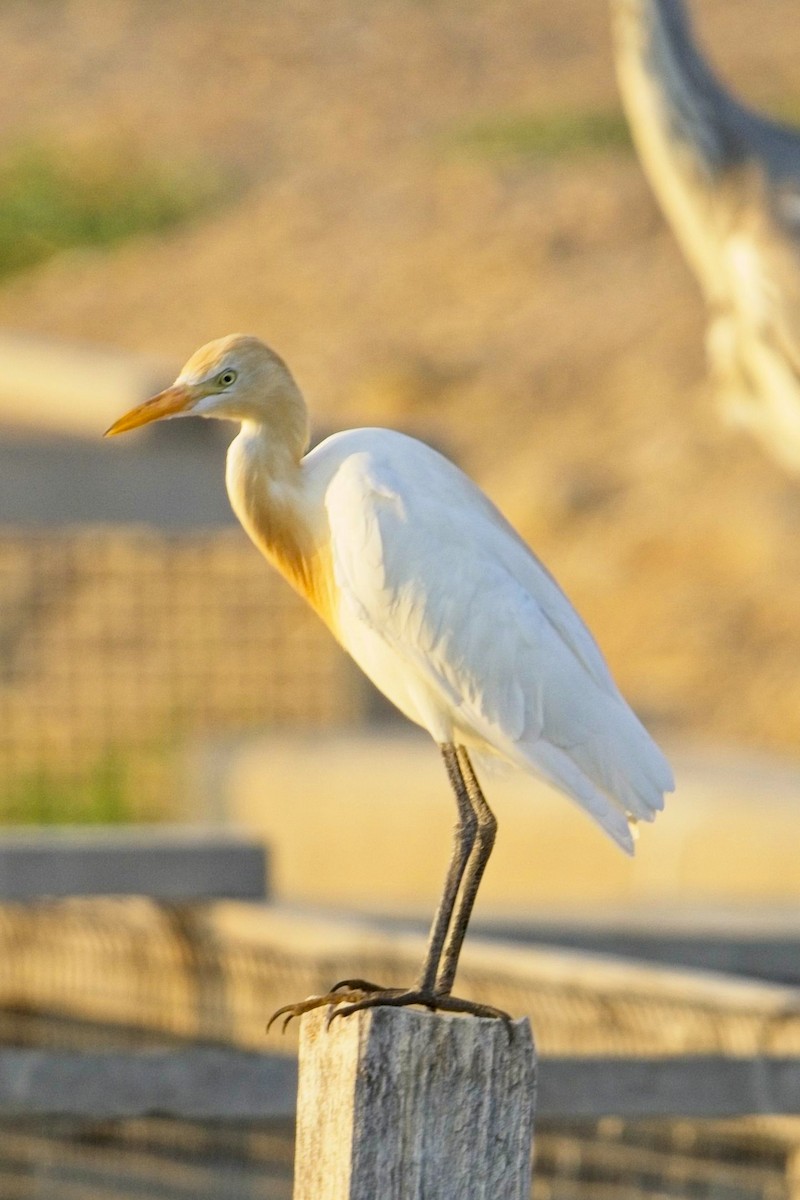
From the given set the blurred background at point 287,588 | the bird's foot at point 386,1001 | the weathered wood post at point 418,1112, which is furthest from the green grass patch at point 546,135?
the weathered wood post at point 418,1112

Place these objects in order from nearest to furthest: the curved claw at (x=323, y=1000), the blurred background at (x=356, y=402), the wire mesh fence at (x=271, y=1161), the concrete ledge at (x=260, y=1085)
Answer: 1. the curved claw at (x=323, y=1000)
2. the concrete ledge at (x=260, y=1085)
3. the wire mesh fence at (x=271, y=1161)
4. the blurred background at (x=356, y=402)

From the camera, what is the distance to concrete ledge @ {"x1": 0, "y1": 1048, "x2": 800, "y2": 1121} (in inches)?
122

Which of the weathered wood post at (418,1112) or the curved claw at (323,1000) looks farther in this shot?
the curved claw at (323,1000)

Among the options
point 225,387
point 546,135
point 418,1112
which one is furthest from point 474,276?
point 418,1112

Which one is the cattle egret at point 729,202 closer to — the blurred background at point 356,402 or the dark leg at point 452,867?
the blurred background at point 356,402

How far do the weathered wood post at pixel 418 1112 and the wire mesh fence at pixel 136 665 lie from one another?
715 cm

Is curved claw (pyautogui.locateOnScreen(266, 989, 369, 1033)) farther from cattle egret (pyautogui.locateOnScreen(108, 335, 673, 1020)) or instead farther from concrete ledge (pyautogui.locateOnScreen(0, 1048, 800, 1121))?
concrete ledge (pyautogui.locateOnScreen(0, 1048, 800, 1121))

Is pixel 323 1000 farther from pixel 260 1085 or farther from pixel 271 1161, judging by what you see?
pixel 271 1161

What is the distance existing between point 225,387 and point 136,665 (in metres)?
10.7

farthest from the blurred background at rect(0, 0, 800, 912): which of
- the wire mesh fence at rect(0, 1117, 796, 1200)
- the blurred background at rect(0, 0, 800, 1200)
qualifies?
the wire mesh fence at rect(0, 1117, 796, 1200)

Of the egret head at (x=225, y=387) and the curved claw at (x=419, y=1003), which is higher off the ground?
the egret head at (x=225, y=387)

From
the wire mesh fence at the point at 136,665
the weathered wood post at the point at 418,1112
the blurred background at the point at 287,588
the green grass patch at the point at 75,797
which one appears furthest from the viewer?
the wire mesh fence at the point at 136,665

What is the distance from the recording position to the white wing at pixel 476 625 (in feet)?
9.30

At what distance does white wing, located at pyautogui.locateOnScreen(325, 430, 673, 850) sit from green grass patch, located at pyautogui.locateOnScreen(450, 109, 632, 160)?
55.2 ft
